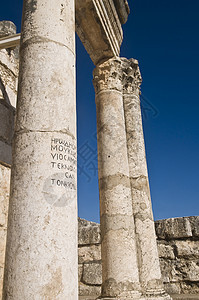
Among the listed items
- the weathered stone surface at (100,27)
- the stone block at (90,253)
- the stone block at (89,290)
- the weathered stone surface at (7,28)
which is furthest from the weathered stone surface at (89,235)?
the weathered stone surface at (7,28)

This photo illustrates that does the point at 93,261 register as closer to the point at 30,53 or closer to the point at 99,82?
the point at 99,82

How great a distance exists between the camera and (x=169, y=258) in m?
7.69

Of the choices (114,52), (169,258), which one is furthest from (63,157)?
(169,258)

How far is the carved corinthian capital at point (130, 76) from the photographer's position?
726cm

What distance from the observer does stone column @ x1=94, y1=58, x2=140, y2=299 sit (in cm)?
511

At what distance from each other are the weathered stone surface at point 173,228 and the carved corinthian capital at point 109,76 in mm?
4021

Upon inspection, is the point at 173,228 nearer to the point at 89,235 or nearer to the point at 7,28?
the point at 89,235

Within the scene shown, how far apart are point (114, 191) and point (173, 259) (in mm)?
3364

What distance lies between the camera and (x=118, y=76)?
7008 mm

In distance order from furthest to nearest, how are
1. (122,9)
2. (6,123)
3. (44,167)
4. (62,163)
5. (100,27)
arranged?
(122,9) < (100,27) < (6,123) < (62,163) < (44,167)

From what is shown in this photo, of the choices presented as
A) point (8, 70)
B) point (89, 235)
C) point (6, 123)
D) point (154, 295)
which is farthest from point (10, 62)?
point (154, 295)

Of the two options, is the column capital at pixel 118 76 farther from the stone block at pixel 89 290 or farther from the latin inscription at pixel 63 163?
the stone block at pixel 89 290

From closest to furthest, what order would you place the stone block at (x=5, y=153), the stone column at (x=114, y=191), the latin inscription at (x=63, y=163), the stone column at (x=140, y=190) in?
the latin inscription at (x=63, y=163), the stone block at (x=5, y=153), the stone column at (x=114, y=191), the stone column at (x=140, y=190)

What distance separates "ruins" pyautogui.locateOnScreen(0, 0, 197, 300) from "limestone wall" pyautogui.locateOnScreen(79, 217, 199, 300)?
→ 7.27 ft
